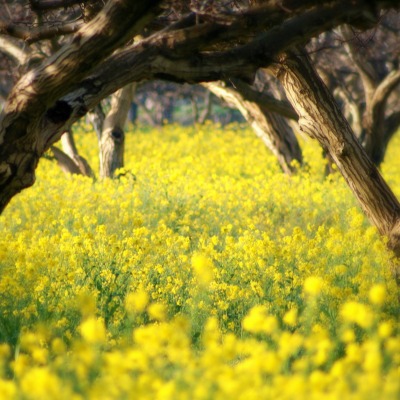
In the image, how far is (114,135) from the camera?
12000mm

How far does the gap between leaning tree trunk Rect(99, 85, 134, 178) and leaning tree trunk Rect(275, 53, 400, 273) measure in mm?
5970

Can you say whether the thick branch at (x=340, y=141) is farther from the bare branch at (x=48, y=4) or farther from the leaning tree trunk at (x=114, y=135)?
the leaning tree trunk at (x=114, y=135)

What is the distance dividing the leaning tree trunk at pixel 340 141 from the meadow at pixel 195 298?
32 centimetres

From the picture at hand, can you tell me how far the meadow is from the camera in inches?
125

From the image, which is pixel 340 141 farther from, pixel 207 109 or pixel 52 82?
pixel 207 109

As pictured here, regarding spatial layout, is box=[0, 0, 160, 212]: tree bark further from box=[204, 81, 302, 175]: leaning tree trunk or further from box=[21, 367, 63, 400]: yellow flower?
box=[204, 81, 302, 175]: leaning tree trunk

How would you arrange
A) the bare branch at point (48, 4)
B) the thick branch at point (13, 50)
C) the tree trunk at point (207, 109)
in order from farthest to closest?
1. the tree trunk at point (207, 109)
2. the thick branch at point (13, 50)
3. the bare branch at point (48, 4)

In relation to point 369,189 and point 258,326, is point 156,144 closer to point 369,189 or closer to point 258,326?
point 369,189

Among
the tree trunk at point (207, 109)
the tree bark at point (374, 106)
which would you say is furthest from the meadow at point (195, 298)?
the tree trunk at point (207, 109)

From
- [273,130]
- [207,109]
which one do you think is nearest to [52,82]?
[273,130]

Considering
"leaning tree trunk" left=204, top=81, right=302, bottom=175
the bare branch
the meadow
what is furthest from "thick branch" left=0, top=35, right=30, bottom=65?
the bare branch

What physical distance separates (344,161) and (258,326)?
336 cm

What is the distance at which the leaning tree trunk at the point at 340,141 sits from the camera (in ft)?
20.1

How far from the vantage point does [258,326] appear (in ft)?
10.6
